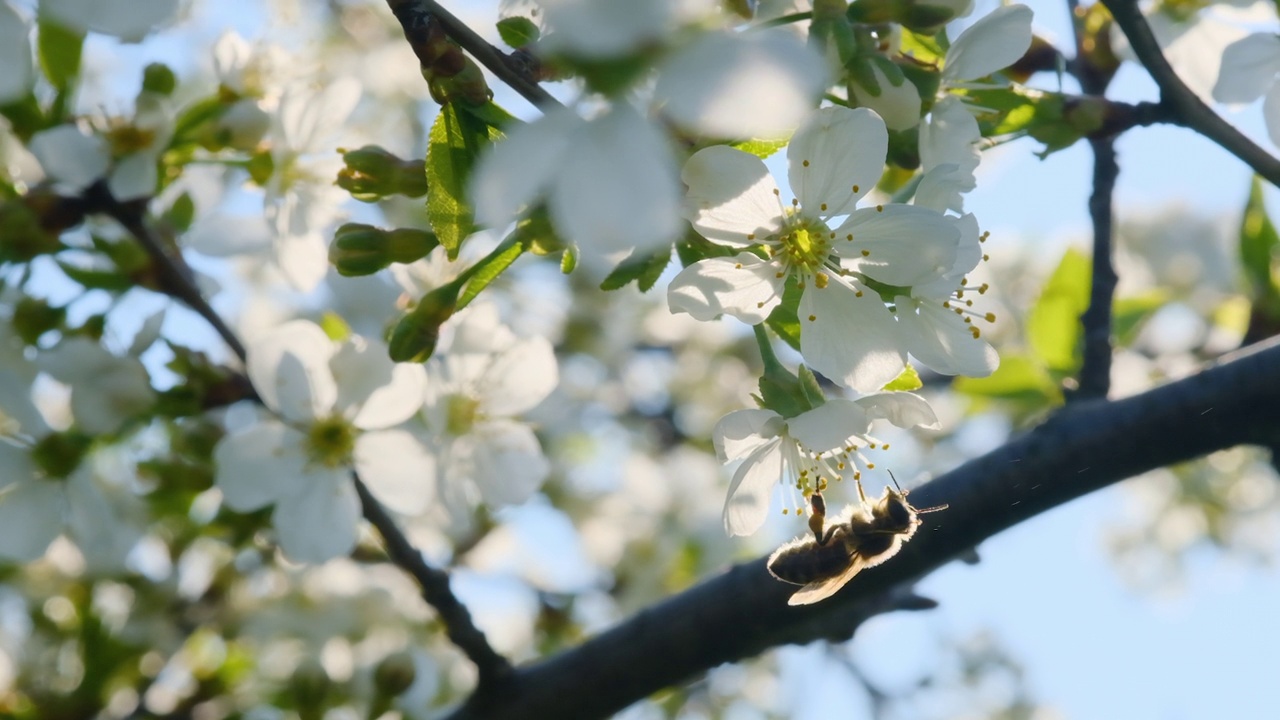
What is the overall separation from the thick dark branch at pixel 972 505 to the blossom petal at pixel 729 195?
522mm

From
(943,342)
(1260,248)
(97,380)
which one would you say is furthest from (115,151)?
(1260,248)

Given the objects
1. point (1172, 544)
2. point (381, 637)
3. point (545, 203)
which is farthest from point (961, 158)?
point (1172, 544)

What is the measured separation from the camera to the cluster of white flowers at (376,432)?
1.62 metres

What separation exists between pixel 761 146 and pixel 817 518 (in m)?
0.44

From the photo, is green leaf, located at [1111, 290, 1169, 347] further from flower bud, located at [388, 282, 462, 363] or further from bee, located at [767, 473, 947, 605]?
flower bud, located at [388, 282, 462, 363]

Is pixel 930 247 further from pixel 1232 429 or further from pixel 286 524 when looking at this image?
pixel 286 524

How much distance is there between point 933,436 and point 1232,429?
72.2 inches

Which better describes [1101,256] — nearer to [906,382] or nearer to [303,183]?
[906,382]

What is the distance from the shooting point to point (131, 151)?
5.45ft

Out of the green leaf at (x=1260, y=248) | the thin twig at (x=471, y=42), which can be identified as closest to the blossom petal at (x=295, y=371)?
the thin twig at (x=471, y=42)

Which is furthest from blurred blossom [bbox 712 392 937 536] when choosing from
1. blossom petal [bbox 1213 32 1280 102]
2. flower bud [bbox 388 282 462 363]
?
blossom petal [bbox 1213 32 1280 102]

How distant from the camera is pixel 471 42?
103 centimetres

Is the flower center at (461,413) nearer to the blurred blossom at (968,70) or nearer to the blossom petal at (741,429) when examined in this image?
the blossom petal at (741,429)

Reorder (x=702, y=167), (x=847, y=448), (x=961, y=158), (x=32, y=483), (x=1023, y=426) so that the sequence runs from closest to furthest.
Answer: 1. (x=702, y=167)
2. (x=961, y=158)
3. (x=847, y=448)
4. (x=32, y=483)
5. (x=1023, y=426)
